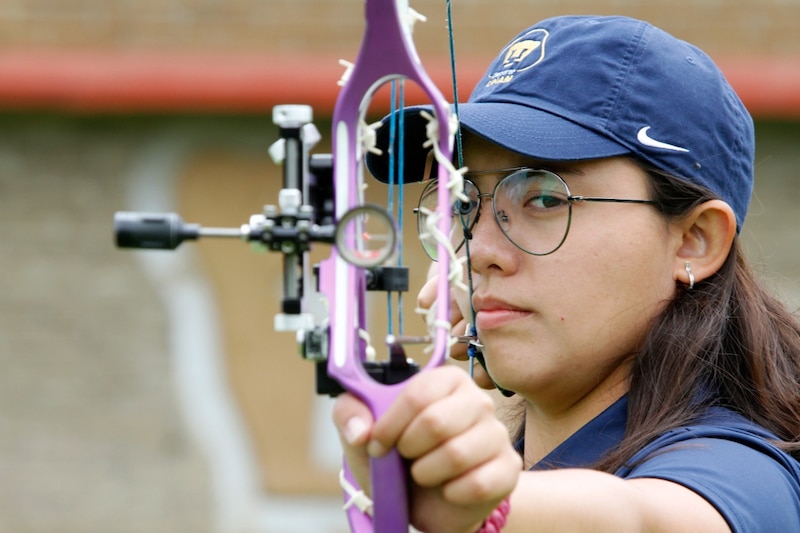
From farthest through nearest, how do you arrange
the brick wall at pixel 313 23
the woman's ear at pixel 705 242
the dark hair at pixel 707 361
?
the brick wall at pixel 313 23
the woman's ear at pixel 705 242
the dark hair at pixel 707 361

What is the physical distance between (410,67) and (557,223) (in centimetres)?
53

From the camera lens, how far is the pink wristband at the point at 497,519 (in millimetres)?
1203

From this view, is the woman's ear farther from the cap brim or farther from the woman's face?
the cap brim

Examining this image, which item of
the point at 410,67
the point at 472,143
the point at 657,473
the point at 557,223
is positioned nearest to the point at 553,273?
the point at 557,223

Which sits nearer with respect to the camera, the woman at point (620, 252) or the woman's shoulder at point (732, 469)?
the woman's shoulder at point (732, 469)

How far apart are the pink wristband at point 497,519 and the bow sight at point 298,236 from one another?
0.53 ft

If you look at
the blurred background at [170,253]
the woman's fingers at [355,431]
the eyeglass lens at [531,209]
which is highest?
the eyeglass lens at [531,209]

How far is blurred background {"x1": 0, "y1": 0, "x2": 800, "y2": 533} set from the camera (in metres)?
5.15

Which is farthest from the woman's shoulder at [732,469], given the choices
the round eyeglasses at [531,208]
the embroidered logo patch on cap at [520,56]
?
the embroidered logo patch on cap at [520,56]

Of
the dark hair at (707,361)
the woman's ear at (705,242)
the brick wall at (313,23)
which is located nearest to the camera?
the dark hair at (707,361)

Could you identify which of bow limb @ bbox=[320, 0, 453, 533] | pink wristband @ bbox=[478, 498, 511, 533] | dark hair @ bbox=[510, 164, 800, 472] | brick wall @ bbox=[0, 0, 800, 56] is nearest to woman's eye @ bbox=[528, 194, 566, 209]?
dark hair @ bbox=[510, 164, 800, 472]

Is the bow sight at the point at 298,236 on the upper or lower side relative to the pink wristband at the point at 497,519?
upper

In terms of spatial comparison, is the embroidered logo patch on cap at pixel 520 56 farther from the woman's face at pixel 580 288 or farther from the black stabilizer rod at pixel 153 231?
the black stabilizer rod at pixel 153 231

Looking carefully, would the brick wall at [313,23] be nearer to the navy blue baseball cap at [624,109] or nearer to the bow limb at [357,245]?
the navy blue baseball cap at [624,109]
